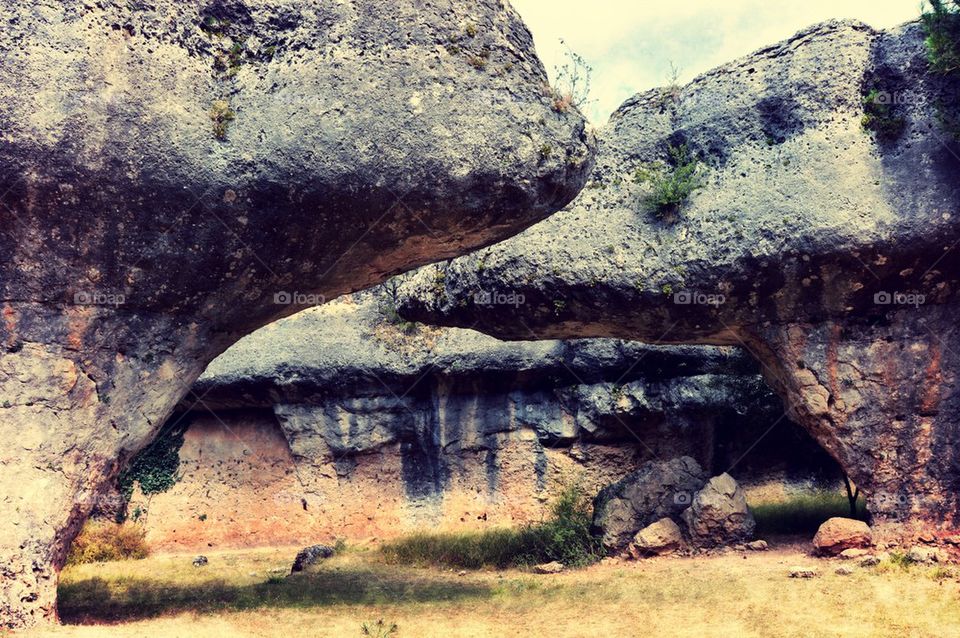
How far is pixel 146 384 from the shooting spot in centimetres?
852

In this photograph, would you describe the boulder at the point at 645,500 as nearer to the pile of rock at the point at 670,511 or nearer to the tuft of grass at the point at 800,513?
the pile of rock at the point at 670,511

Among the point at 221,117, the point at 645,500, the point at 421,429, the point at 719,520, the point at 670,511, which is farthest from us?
the point at 421,429

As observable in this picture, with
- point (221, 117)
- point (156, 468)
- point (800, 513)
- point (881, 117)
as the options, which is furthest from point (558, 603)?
point (156, 468)

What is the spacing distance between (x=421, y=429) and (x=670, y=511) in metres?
5.71

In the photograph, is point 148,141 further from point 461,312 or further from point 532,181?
point 461,312

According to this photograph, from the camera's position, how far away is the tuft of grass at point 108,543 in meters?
15.7

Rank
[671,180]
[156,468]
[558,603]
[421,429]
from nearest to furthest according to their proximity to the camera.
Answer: [558,603] < [671,180] < [421,429] < [156,468]

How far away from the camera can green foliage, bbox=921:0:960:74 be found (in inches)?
391

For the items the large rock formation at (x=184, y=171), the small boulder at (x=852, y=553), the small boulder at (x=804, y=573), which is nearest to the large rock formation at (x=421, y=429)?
the small boulder at (x=852, y=553)

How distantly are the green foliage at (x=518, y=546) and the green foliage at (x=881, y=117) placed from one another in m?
6.79

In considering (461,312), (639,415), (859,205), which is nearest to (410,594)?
(461,312)

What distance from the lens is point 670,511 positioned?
1284cm

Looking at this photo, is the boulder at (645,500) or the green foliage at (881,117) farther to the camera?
the boulder at (645,500)

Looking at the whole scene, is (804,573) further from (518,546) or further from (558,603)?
(518,546)
